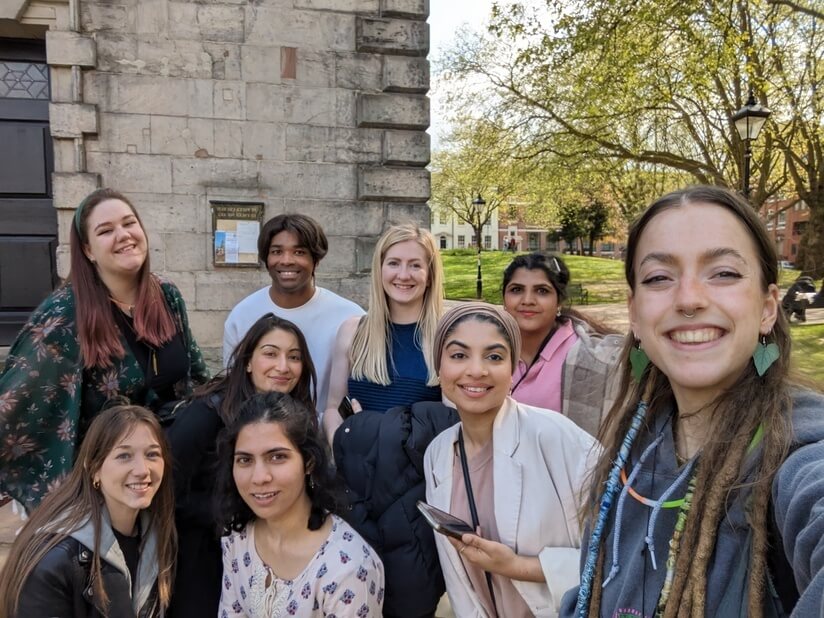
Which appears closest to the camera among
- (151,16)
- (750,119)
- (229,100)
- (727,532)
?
(727,532)

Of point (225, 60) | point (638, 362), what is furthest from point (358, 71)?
point (638, 362)

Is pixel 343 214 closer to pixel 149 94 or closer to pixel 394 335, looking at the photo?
pixel 149 94

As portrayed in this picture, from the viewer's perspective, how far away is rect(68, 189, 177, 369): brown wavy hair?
274 cm

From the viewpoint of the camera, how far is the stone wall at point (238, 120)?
5.47 metres

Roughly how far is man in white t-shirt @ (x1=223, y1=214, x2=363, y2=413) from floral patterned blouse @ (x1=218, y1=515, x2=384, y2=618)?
3.77 feet

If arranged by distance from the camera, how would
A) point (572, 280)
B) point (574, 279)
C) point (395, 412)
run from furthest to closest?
point (574, 279)
point (572, 280)
point (395, 412)

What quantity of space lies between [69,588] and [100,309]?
1.20 meters

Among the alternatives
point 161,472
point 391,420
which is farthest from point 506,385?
point 161,472

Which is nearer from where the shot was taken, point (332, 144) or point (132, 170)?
point (132, 170)

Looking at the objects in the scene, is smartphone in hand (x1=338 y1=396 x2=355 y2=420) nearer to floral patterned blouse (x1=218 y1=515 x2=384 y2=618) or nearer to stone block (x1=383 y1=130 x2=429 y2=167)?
floral patterned blouse (x1=218 y1=515 x2=384 y2=618)

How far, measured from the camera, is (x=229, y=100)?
5781 mm

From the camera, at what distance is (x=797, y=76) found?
1448cm

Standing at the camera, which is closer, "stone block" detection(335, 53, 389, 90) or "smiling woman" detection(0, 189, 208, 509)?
"smiling woman" detection(0, 189, 208, 509)

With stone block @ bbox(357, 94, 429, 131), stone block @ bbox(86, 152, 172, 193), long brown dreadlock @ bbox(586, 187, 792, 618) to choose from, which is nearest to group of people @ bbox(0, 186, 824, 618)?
long brown dreadlock @ bbox(586, 187, 792, 618)
